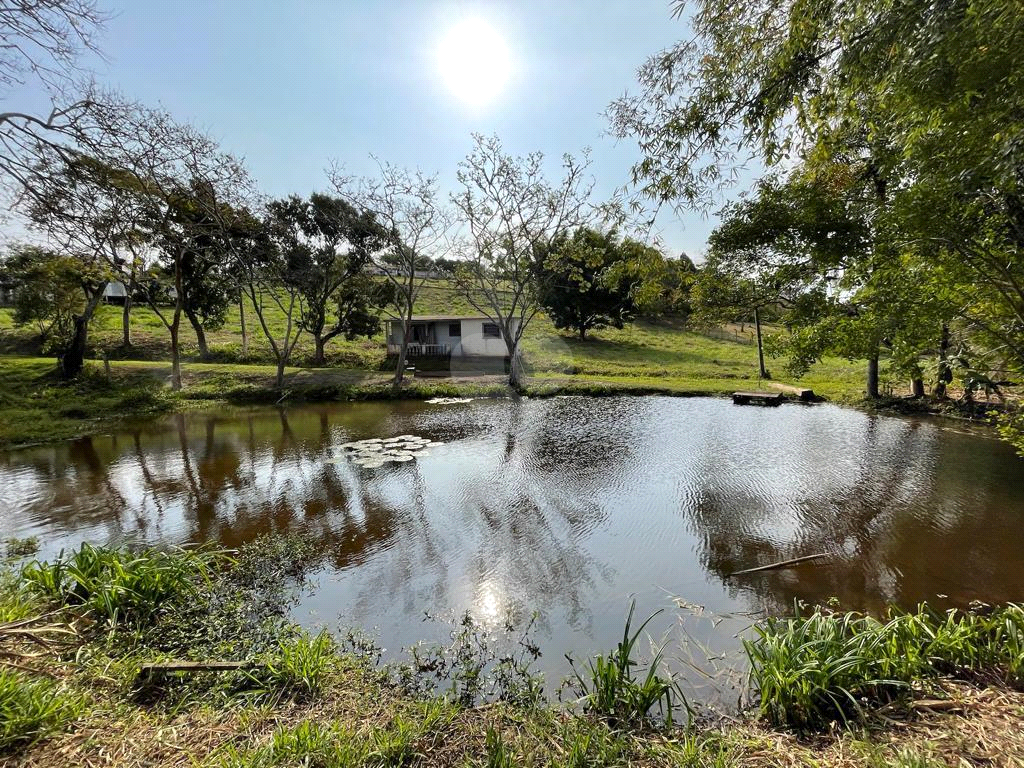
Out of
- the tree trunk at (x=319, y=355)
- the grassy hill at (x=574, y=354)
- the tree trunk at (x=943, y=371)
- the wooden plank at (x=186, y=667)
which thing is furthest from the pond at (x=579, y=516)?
the tree trunk at (x=319, y=355)

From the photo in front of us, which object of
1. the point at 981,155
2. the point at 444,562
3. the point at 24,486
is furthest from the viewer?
the point at 24,486

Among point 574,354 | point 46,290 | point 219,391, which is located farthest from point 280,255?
point 574,354

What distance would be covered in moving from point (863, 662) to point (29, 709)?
4.86m

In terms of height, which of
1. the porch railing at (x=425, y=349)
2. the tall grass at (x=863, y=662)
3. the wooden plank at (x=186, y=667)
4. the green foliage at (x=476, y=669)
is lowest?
the green foliage at (x=476, y=669)

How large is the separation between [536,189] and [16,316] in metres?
22.3

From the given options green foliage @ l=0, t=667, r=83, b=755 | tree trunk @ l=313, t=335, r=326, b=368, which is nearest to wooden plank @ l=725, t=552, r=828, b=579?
green foliage @ l=0, t=667, r=83, b=755

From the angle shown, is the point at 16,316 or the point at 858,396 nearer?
the point at 858,396

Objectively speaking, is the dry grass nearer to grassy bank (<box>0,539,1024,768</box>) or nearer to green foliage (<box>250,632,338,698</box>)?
grassy bank (<box>0,539,1024,768</box>)

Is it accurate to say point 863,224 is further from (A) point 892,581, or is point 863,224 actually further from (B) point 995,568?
(A) point 892,581

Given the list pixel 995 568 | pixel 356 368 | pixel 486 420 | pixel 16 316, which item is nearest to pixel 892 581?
pixel 995 568

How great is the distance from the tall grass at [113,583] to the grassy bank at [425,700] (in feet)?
0.06

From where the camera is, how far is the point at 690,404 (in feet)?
52.0

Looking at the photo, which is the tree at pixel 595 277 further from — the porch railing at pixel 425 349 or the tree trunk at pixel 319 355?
the tree trunk at pixel 319 355

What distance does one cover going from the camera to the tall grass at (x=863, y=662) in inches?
108
